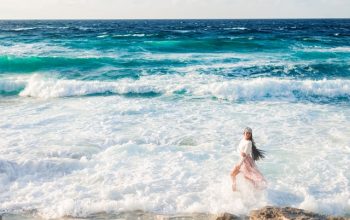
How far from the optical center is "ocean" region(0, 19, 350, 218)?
665 centimetres

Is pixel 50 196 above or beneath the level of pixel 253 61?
beneath

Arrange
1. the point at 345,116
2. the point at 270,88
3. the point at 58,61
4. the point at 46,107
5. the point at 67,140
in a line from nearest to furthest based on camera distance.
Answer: the point at 67,140 < the point at 345,116 < the point at 46,107 < the point at 270,88 < the point at 58,61

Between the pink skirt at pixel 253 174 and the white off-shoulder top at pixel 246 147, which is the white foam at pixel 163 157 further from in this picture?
the white off-shoulder top at pixel 246 147

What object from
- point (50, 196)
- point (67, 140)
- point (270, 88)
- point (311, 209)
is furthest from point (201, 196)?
point (270, 88)

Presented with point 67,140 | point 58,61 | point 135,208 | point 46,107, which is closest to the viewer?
point 135,208

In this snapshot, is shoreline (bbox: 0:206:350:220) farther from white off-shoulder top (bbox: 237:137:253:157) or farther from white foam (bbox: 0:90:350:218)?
white off-shoulder top (bbox: 237:137:253:157)

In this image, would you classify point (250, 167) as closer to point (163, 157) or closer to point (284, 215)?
point (284, 215)

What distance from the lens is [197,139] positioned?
9.88m

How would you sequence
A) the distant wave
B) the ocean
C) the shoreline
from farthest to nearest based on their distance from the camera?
the distant wave < the ocean < the shoreline

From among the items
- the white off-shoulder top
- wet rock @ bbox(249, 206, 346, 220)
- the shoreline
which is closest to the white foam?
the shoreline

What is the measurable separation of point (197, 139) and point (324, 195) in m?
3.78

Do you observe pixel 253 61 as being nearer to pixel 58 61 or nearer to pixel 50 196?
pixel 58 61

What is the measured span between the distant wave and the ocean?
0.04 meters

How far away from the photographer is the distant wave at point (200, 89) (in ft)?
50.5
